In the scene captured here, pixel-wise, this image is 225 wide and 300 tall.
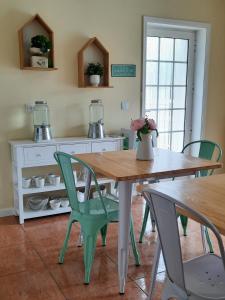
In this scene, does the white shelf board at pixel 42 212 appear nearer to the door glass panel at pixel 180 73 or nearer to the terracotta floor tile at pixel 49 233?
the terracotta floor tile at pixel 49 233

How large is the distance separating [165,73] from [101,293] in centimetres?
299

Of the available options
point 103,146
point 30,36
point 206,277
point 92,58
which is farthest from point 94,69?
point 206,277

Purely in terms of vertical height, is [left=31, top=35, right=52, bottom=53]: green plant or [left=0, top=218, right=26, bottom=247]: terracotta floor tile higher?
[left=31, top=35, right=52, bottom=53]: green plant

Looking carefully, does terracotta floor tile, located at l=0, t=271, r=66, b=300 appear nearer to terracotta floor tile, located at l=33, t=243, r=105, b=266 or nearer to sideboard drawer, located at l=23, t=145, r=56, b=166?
terracotta floor tile, located at l=33, t=243, r=105, b=266

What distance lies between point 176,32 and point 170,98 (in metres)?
0.84

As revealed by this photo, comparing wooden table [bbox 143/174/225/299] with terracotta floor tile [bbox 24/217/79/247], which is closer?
wooden table [bbox 143/174/225/299]

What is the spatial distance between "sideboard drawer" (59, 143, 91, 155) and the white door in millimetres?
986

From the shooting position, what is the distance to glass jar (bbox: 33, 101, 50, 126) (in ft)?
11.3

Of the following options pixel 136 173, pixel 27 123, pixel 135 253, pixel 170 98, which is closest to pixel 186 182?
pixel 136 173

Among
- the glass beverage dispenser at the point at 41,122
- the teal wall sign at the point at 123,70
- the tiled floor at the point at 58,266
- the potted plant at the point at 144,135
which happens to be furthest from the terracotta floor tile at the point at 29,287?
the teal wall sign at the point at 123,70

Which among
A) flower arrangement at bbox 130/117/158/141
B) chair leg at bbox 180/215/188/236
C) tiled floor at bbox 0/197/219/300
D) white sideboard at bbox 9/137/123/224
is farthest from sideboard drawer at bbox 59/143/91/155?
chair leg at bbox 180/215/188/236

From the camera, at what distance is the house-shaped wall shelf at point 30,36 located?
3.23m

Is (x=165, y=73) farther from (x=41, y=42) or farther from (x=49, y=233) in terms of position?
(x=49, y=233)

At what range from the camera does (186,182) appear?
1.91 metres
